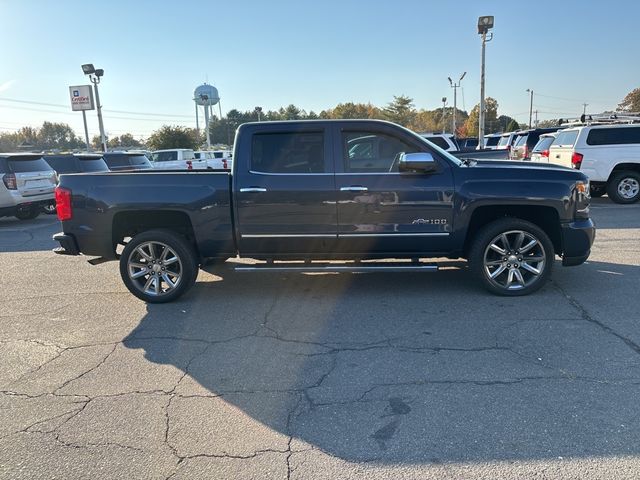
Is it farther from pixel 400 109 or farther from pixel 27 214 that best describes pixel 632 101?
pixel 27 214

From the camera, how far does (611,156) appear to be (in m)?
11.7

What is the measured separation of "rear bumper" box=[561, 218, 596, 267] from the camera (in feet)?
17.0

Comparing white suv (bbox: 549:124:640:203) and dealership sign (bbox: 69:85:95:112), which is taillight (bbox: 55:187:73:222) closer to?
white suv (bbox: 549:124:640:203)

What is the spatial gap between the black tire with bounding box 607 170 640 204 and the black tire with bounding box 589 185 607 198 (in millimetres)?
342

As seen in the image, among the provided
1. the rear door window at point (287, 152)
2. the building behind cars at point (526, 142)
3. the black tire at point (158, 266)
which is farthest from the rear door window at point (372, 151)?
the building behind cars at point (526, 142)

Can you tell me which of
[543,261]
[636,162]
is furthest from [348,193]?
[636,162]

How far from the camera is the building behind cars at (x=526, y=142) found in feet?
55.6

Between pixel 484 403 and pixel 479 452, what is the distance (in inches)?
21.1

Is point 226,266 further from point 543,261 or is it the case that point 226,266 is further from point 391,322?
point 543,261

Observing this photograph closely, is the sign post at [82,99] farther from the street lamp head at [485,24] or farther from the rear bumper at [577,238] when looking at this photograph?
the rear bumper at [577,238]

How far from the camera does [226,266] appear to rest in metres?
7.00

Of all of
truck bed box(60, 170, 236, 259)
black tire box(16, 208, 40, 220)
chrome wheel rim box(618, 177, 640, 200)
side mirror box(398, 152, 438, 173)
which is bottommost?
black tire box(16, 208, 40, 220)

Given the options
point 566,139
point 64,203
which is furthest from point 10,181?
point 566,139

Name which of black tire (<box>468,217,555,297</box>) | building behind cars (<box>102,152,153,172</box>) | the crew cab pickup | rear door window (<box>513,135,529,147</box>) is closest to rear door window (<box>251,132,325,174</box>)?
the crew cab pickup
